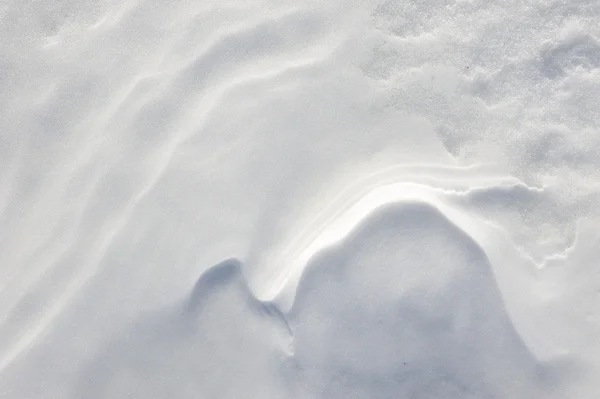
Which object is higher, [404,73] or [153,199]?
[153,199]

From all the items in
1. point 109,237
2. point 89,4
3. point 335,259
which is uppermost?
point 89,4

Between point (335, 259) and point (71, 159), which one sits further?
point (71, 159)

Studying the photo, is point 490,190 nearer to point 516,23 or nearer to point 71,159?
point 516,23

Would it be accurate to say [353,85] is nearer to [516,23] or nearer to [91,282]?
[516,23]

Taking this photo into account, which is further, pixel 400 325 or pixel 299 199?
pixel 299 199

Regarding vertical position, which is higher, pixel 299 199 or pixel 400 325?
pixel 299 199

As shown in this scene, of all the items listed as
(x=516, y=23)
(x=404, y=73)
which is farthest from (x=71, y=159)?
Result: (x=516, y=23)
